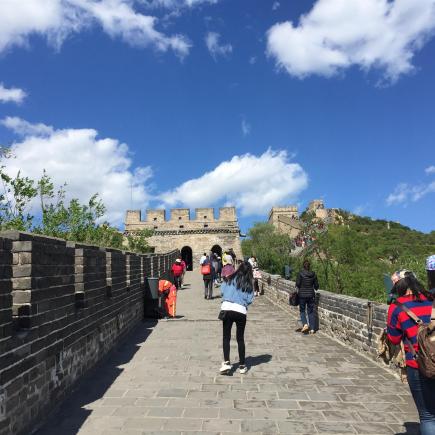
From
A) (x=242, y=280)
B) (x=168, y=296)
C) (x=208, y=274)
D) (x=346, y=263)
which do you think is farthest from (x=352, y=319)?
(x=208, y=274)

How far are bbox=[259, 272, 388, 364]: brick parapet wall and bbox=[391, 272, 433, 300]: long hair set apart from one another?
302cm

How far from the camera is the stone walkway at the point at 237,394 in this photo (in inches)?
171

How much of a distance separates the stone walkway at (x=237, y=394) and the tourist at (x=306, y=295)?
3.68 feet

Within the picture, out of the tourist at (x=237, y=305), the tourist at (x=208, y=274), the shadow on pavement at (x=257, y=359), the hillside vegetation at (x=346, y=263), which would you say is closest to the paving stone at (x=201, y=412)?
the tourist at (x=237, y=305)

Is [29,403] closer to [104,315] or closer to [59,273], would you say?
[59,273]

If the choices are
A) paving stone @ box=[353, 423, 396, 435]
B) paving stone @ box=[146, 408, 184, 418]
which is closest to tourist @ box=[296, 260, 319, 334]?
paving stone @ box=[353, 423, 396, 435]

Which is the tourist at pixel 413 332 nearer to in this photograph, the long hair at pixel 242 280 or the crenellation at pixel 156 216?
the long hair at pixel 242 280

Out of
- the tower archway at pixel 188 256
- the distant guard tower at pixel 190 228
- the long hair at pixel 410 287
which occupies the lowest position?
the long hair at pixel 410 287

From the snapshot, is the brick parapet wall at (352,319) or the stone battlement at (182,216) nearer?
the brick parapet wall at (352,319)

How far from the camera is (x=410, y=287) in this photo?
3668 mm

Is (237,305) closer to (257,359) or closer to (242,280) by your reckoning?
(242,280)

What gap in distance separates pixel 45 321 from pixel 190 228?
1444 inches

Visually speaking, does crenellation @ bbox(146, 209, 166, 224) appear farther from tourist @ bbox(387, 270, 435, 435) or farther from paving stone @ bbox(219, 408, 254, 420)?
tourist @ bbox(387, 270, 435, 435)

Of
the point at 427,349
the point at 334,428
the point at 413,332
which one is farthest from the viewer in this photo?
the point at 334,428
